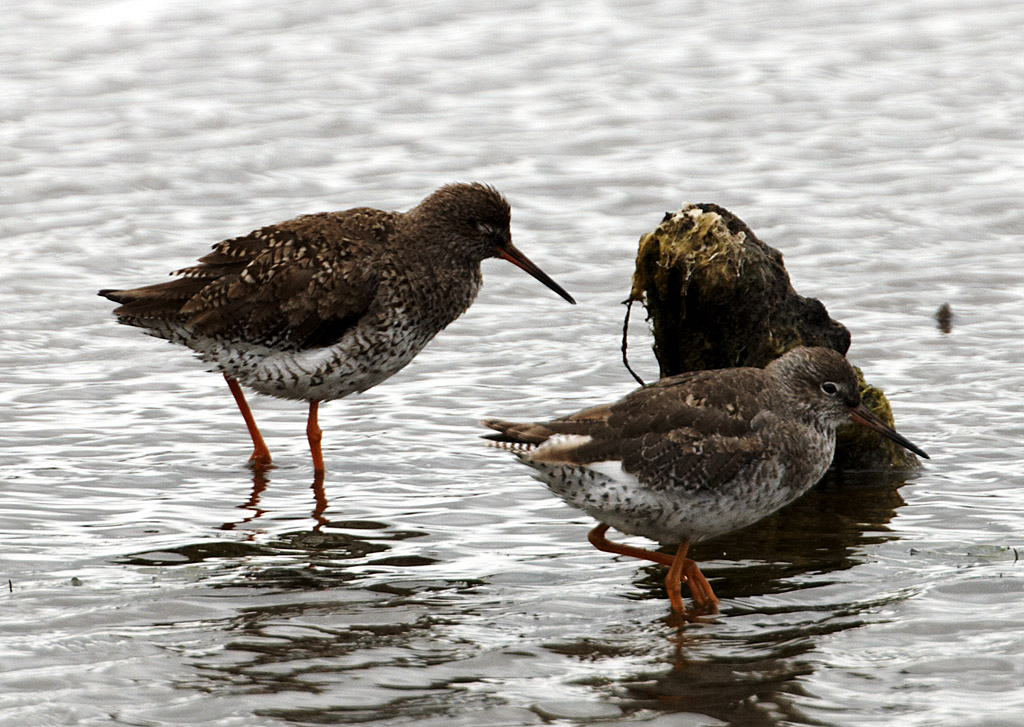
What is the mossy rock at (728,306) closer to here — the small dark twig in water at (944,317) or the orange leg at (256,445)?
the small dark twig in water at (944,317)

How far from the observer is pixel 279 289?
9.52m

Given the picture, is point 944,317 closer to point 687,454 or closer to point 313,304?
point 687,454

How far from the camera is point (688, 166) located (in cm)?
1507

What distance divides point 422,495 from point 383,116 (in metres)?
8.39

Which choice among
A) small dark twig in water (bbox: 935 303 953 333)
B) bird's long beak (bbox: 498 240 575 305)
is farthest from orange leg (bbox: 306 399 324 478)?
small dark twig in water (bbox: 935 303 953 333)

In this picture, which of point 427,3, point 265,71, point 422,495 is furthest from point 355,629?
point 427,3

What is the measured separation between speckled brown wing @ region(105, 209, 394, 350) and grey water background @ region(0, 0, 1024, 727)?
2.95 ft

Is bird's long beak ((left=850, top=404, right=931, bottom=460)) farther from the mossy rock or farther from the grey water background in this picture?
the mossy rock

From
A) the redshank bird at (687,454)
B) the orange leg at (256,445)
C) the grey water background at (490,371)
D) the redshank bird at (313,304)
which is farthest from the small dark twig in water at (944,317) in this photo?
the orange leg at (256,445)

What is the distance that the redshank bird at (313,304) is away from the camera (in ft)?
31.1

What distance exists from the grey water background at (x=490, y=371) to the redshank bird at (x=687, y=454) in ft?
1.51

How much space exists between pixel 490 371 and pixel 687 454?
12.5 feet

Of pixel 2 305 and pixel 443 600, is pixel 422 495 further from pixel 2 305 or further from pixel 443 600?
pixel 2 305

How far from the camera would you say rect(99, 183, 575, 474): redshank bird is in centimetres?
949
